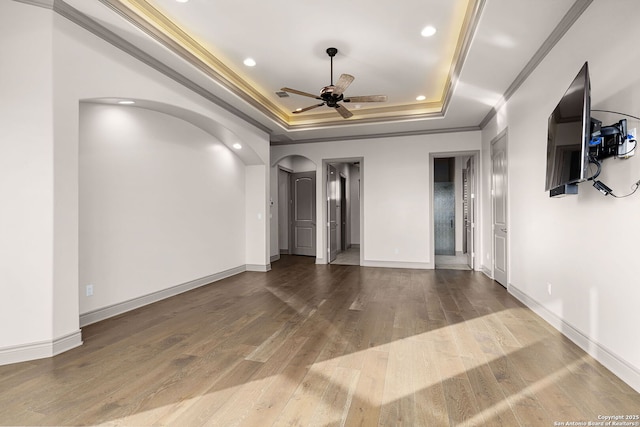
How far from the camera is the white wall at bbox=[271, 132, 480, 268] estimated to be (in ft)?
22.0

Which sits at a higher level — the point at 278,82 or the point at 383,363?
the point at 278,82

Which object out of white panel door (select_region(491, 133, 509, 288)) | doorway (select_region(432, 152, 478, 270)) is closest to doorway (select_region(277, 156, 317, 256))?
doorway (select_region(432, 152, 478, 270))

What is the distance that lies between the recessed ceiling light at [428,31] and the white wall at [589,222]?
1.22m

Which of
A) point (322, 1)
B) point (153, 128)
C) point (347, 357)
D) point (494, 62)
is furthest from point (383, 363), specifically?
point (153, 128)

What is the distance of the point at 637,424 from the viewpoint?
68.9 inches

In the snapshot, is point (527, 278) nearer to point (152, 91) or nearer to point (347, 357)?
point (347, 357)

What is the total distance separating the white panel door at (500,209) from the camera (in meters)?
4.87

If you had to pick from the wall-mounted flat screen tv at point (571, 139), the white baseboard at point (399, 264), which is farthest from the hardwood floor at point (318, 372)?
the white baseboard at point (399, 264)

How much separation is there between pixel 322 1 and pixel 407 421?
3464mm

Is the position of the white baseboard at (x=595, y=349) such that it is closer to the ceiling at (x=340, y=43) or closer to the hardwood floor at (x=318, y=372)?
the hardwood floor at (x=318, y=372)

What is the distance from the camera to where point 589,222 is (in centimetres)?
264

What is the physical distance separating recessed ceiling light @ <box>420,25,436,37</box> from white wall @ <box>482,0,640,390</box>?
1.22 meters

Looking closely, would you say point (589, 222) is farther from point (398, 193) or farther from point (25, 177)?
point (25, 177)

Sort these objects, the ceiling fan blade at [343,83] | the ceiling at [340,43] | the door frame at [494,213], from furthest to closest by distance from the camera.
A: 1. the door frame at [494,213]
2. the ceiling fan blade at [343,83]
3. the ceiling at [340,43]
